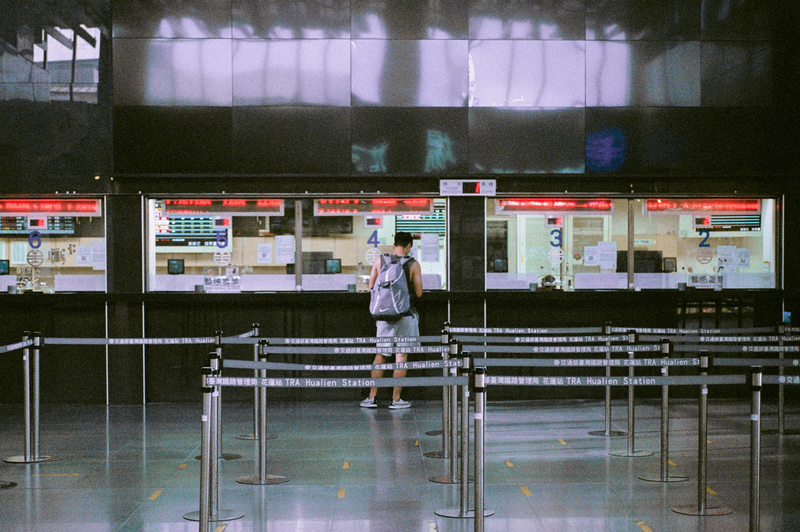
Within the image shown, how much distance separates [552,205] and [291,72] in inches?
158

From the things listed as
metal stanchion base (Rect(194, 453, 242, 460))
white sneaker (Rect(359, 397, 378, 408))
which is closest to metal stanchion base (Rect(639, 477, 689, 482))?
metal stanchion base (Rect(194, 453, 242, 460))

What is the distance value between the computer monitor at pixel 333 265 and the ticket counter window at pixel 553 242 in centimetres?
205

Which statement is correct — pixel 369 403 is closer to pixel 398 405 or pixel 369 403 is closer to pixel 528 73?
pixel 398 405

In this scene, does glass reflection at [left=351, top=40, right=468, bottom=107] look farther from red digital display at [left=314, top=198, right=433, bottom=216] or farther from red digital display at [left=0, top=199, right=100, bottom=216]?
red digital display at [left=0, top=199, right=100, bottom=216]

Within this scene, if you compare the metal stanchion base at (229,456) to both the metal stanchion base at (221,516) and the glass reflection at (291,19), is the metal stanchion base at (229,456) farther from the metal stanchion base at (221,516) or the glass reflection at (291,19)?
the glass reflection at (291,19)

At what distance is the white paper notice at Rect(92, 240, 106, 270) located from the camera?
11875 millimetres

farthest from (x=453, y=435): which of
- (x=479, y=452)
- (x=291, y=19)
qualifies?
(x=291, y=19)

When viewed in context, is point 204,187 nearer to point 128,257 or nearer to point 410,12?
point 128,257

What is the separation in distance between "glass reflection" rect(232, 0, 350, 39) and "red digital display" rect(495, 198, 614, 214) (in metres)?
3.15

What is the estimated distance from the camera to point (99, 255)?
11.9 m

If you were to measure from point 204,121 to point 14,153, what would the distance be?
2.53 metres

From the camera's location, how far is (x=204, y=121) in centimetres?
1170

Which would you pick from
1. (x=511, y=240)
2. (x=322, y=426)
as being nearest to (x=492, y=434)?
(x=322, y=426)

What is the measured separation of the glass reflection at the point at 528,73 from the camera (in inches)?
467
